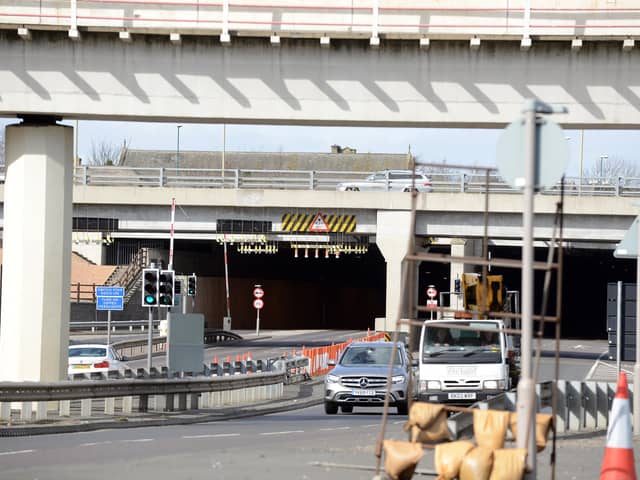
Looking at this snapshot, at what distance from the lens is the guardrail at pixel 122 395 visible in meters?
22.0

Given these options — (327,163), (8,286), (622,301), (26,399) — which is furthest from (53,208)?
(327,163)

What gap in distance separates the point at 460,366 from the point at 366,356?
110 inches

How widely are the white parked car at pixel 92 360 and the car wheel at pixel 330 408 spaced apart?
8.21 metres

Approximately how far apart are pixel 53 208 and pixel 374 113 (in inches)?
234

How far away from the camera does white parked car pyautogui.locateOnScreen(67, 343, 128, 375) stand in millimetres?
34625

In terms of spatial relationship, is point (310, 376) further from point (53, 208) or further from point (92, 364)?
point (53, 208)

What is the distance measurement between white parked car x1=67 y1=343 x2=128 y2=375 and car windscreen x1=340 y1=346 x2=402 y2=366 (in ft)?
25.6

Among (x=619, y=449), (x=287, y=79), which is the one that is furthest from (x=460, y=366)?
(x=619, y=449)

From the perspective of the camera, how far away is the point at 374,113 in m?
23.3

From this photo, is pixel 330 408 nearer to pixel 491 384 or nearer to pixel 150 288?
pixel 491 384

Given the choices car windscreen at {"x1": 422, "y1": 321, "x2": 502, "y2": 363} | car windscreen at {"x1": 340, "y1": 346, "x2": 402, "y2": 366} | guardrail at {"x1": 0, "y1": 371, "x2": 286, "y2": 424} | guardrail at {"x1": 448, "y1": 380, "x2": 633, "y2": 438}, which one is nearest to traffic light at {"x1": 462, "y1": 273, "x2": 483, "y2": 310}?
guardrail at {"x1": 0, "y1": 371, "x2": 286, "y2": 424}

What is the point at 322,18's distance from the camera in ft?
76.8

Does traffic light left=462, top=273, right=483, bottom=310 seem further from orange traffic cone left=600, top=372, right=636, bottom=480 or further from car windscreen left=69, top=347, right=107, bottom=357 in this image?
orange traffic cone left=600, top=372, right=636, bottom=480

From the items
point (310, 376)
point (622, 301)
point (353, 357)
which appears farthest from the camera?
point (310, 376)
